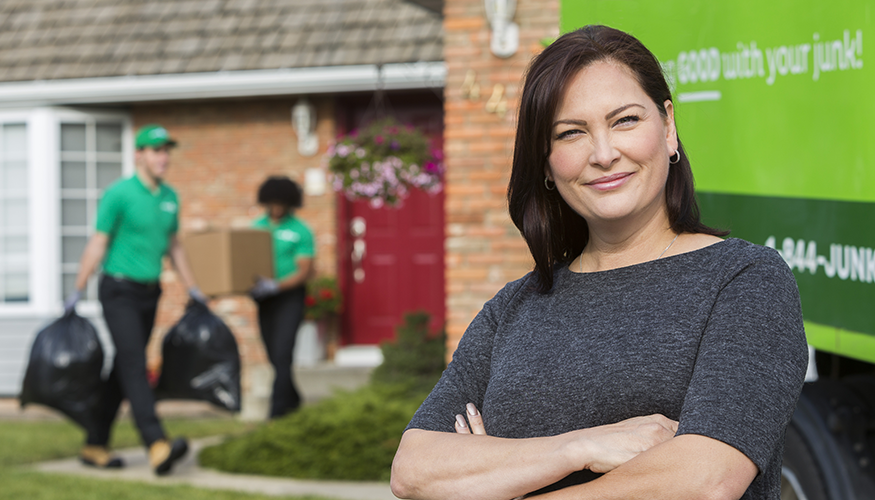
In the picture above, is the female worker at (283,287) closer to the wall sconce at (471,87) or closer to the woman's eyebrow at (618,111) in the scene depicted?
the wall sconce at (471,87)

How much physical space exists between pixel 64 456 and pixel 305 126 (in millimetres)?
4356

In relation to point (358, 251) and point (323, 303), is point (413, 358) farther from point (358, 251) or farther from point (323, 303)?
point (358, 251)

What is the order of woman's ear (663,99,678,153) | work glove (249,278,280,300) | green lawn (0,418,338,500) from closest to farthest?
woman's ear (663,99,678,153)
green lawn (0,418,338,500)
work glove (249,278,280,300)

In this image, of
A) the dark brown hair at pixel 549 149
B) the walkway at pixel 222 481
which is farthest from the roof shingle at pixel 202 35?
the dark brown hair at pixel 549 149

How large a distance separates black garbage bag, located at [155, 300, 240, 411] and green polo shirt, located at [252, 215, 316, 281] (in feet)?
3.11

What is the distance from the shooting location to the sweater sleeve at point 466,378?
1908mm

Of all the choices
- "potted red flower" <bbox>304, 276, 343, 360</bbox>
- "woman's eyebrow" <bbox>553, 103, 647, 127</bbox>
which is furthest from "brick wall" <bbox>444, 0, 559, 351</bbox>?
"woman's eyebrow" <bbox>553, 103, 647, 127</bbox>

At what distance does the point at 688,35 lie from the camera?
2.95m

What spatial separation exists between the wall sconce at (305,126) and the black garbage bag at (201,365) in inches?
159

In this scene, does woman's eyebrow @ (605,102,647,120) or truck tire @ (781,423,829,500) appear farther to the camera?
truck tire @ (781,423,829,500)

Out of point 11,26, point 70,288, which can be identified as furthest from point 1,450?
point 11,26

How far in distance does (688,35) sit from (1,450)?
6.12m

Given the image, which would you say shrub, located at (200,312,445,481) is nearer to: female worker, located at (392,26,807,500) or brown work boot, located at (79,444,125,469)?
brown work boot, located at (79,444,125,469)

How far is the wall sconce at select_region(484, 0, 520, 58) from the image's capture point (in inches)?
236
